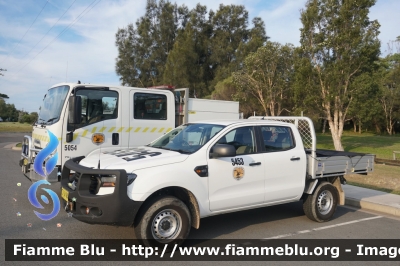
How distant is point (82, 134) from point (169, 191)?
2.77 metres

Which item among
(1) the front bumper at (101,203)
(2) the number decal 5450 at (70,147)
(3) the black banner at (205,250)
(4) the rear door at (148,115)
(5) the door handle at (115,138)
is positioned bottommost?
(3) the black banner at (205,250)

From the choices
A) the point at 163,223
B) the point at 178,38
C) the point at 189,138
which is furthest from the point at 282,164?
the point at 178,38

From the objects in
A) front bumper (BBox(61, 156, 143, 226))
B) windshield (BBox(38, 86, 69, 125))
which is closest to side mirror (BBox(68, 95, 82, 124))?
windshield (BBox(38, 86, 69, 125))

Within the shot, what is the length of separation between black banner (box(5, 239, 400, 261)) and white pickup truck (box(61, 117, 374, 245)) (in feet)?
0.86

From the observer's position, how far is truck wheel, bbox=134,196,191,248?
195 inches

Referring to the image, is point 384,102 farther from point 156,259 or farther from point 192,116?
point 156,259

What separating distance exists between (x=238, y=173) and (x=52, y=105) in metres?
4.19

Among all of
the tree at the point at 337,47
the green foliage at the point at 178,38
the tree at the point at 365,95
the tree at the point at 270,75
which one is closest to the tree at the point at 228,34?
the green foliage at the point at 178,38

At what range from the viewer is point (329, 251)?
18.0 ft

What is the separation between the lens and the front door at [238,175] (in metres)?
5.59

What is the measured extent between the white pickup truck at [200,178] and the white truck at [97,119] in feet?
3.97

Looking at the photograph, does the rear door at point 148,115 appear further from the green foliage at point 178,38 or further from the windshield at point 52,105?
the green foliage at point 178,38

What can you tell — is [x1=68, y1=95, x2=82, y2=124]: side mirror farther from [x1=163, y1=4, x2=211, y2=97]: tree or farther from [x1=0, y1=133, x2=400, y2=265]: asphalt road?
[x1=163, y1=4, x2=211, y2=97]: tree

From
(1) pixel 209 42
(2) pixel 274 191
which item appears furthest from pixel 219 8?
(2) pixel 274 191
